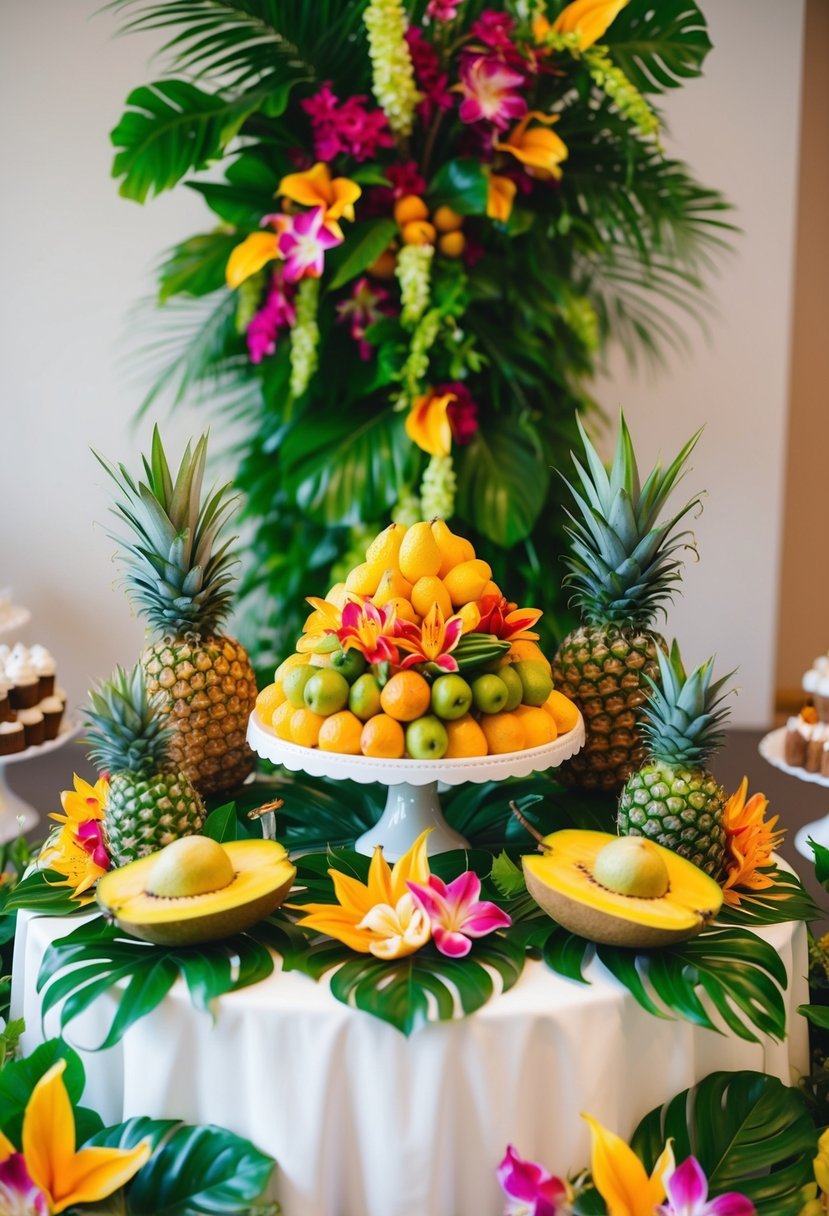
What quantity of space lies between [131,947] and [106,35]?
369 centimetres

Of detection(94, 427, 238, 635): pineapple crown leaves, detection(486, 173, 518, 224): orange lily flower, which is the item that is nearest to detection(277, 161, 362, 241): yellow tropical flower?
detection(486, 173, 518, 224): orange lily flower

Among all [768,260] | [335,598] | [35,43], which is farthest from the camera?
[768,260]

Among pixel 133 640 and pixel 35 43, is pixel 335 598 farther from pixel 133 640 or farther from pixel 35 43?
pixel 35 43

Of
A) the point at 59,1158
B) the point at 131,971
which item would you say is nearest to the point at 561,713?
the point at 131,971

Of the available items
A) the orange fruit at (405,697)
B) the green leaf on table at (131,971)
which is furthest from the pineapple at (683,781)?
the green leaf on table at (131,971)

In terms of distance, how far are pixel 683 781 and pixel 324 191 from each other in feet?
7.41

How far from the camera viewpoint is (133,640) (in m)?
4.54

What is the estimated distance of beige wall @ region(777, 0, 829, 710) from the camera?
4.62m

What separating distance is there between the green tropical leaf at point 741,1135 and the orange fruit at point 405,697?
25.7 inches

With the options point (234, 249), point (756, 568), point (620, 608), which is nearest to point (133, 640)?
point (234, 249)

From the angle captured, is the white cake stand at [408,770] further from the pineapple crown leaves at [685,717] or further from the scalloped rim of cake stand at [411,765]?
the pineapple crown leaves at [685,717]

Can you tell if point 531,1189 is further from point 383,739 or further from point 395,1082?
point 383,739

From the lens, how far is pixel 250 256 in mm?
3215

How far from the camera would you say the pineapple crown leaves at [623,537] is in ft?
6.26
